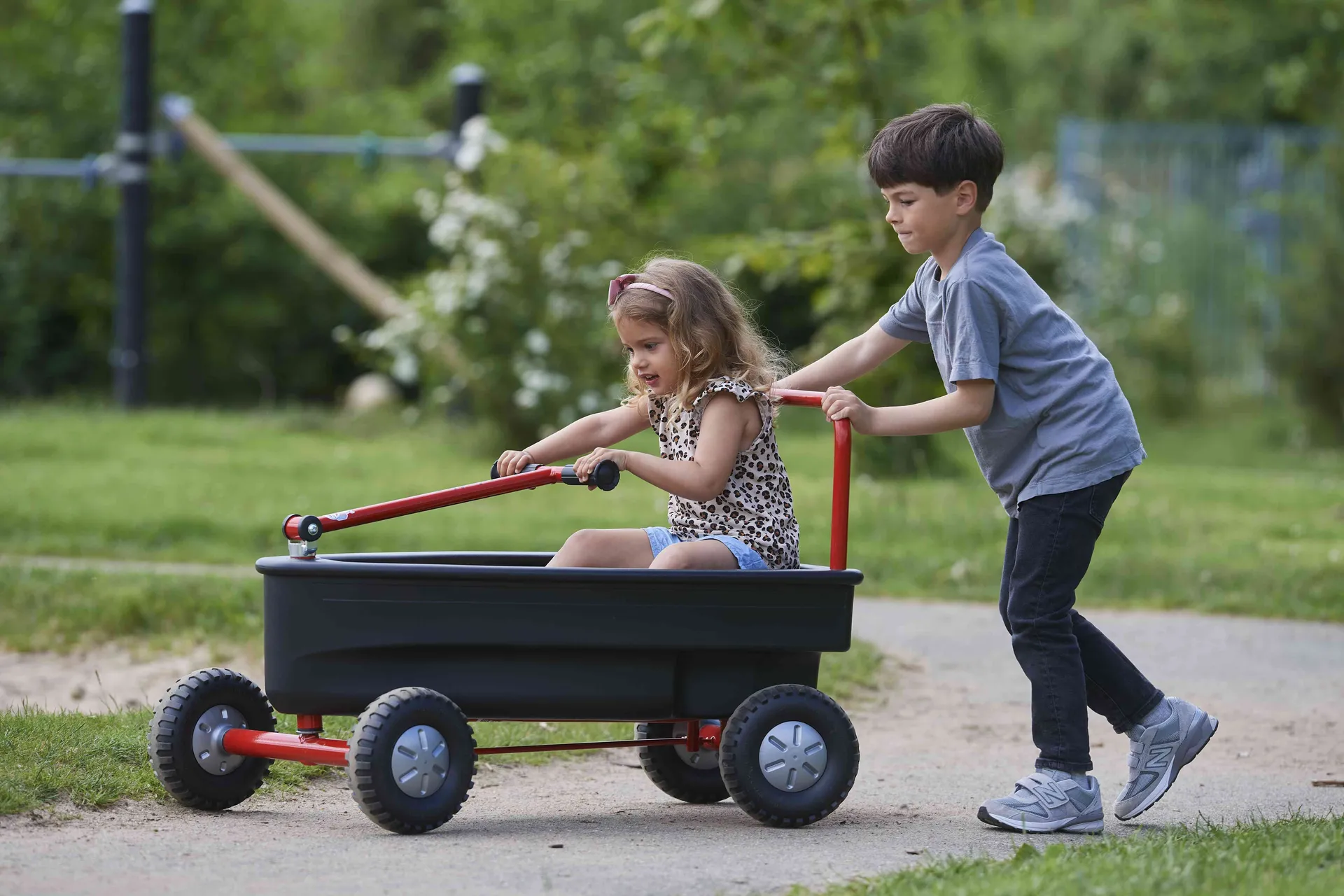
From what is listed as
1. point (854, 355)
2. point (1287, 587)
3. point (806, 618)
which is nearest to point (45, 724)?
point (806, 618)

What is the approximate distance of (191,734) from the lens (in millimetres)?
3891

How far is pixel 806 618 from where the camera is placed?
3.98 metres

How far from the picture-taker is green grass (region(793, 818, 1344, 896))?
119 inches

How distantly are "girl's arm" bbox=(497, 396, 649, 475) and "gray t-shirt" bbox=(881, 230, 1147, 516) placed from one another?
752mm

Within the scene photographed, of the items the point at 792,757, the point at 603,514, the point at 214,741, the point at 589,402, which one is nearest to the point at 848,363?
the point at 792,757

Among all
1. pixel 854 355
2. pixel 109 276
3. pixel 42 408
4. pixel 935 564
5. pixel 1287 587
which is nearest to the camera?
pixel 854 355

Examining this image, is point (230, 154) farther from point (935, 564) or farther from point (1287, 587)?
point (1287, 587)

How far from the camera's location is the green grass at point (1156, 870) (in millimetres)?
3031

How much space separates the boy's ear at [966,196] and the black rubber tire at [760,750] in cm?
113

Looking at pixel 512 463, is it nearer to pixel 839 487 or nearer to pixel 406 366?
pixel 839 487

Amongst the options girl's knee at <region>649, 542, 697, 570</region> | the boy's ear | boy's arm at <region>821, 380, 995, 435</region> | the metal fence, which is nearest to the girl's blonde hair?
boy's arm at <region>821, 380, 995, 435</region>

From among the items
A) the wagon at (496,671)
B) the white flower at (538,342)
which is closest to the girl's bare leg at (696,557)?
the wagon at (496,671)

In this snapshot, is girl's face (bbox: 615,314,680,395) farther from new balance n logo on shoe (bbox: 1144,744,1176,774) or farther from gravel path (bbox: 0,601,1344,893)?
new balance n logo on shoe (bbox: 1144,744,1176,774)

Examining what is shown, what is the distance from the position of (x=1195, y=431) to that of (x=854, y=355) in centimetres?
1298
